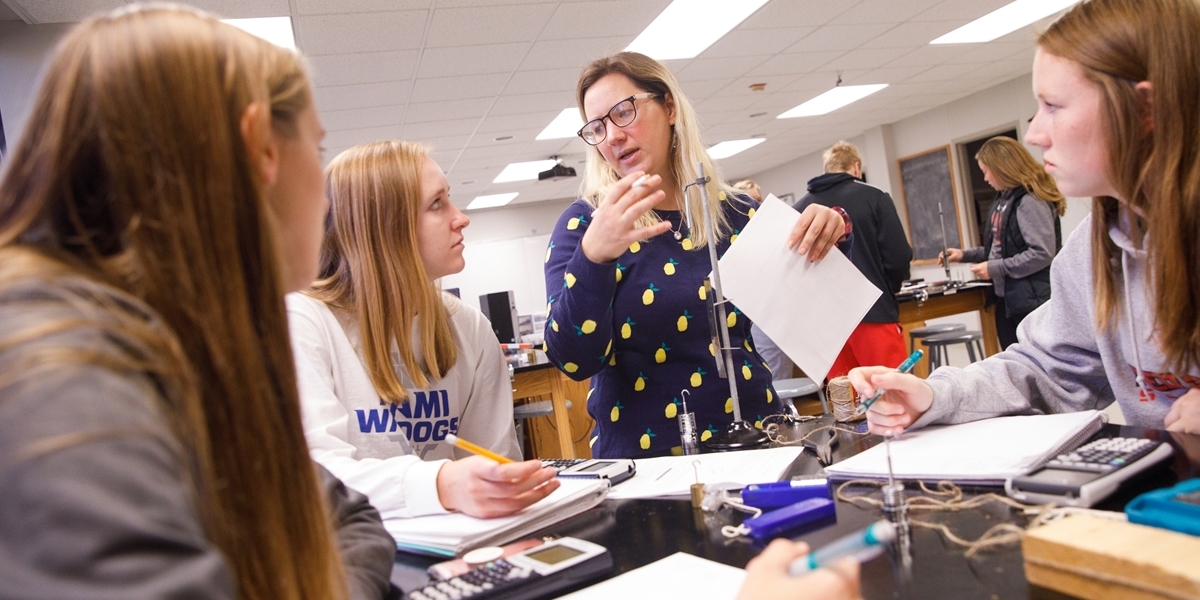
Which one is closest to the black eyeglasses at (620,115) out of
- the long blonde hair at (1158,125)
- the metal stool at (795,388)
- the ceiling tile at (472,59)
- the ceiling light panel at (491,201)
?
the long blonde hair at (1158,125)

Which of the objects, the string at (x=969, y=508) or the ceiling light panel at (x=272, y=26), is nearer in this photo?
the string at (x=969, y=508)

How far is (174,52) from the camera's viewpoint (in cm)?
46

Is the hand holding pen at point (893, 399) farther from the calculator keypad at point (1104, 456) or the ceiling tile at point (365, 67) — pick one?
the ceiling tile at point (365, 67)

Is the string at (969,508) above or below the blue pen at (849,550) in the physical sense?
below

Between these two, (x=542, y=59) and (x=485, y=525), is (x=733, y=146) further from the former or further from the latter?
(x=485, y=525)

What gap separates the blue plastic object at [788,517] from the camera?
0.80m

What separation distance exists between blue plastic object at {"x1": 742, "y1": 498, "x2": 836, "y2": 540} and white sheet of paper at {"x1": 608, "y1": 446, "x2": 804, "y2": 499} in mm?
140

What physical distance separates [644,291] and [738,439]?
36 cm

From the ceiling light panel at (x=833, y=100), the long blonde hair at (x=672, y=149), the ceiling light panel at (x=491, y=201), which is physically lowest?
the long blonde hair at (x=672, y=149)

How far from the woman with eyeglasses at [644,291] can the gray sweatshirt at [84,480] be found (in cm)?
95

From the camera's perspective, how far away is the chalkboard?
879cm

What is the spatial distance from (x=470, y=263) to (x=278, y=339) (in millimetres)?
A: 11896

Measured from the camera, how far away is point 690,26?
470 centimetres

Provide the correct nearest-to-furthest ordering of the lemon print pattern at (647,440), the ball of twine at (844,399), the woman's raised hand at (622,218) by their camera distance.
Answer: the woman's raised hand at (622,218), the ball of twine at (844,399), the lemon print pattern at (647,440)
